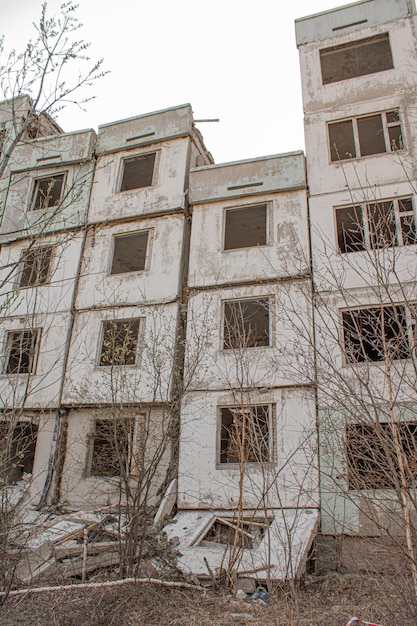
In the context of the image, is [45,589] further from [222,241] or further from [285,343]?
[222,241]

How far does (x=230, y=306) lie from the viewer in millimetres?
14406

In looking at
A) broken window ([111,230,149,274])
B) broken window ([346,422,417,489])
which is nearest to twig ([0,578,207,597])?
broken window ([346,422,417,489])

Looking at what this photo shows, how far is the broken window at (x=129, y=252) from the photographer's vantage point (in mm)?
16844

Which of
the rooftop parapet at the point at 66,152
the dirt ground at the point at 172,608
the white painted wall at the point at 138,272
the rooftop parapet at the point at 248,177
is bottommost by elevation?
the dirt ground at the point at 172,608

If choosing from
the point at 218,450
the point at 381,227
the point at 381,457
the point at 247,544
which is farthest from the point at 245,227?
the point at 381,457

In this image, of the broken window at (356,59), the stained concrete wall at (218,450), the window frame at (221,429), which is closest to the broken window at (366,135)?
the broken window at (356,59)

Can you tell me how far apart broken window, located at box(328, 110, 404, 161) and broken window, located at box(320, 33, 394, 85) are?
201cm

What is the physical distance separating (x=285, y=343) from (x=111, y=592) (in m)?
7.64

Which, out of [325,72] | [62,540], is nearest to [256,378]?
[62,540]

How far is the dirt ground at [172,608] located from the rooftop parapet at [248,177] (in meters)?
11.3

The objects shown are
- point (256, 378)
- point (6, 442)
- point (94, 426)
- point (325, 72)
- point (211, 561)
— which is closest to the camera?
point (6, 442)

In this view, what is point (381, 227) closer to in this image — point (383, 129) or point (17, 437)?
point (17, 437)

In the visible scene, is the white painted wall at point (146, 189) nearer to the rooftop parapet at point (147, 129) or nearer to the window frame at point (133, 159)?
the window frame at point (133, 159)

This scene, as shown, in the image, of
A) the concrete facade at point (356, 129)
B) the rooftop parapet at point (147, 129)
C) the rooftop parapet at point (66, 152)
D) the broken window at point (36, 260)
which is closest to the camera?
the broken window at point (36, 260)
